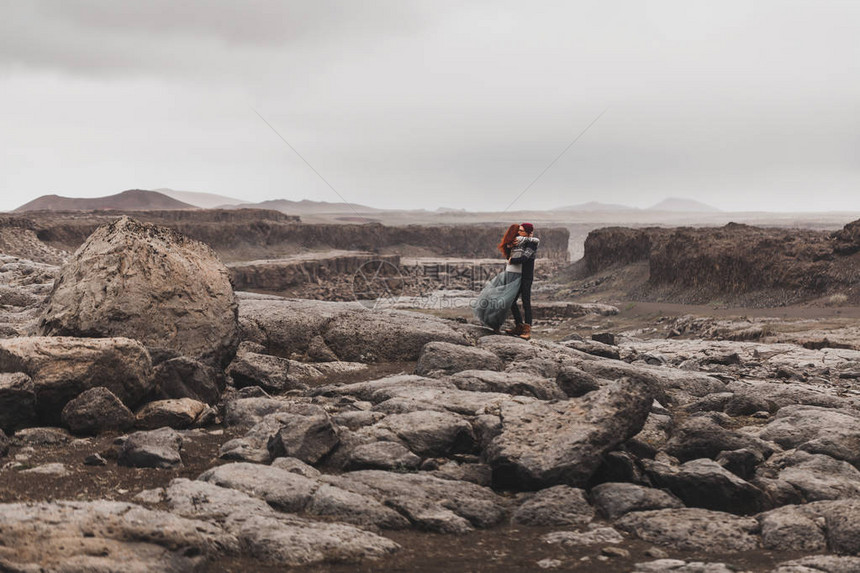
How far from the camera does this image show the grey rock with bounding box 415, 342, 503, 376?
11.5 m

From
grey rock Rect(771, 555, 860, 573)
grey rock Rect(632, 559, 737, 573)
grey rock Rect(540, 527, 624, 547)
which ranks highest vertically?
grey rock Rect(632, 559, 737, 573)

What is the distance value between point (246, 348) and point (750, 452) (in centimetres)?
818

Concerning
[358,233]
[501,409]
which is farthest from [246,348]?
[358,233]

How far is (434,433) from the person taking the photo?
26.4 feet

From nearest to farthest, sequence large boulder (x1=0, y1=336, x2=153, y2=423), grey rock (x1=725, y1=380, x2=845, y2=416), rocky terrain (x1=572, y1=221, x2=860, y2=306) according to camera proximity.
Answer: large boulder (x1=0, y1=336, x2=153, y2=423) < grey rock (x1=725, y1=380, x2=845, y2=416) < rocky terrain (x1=572, y1=221, x2=860, y2=306)

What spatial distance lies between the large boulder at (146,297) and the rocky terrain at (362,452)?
3 cm

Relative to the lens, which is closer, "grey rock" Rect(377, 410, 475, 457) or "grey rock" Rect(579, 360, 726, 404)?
"grey rock" Rect(377, 410, 475, 457)

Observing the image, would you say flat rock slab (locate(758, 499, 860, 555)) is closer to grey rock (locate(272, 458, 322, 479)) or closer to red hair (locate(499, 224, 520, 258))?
grey rock (locate(272, 458, 322, 479))

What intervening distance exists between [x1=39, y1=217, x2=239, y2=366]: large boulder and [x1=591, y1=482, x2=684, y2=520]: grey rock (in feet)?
19.6

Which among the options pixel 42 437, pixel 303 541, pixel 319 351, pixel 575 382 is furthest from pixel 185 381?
pixel 575 382

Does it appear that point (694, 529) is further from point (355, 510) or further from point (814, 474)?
point (355, 510)

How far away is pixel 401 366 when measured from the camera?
42.2ft

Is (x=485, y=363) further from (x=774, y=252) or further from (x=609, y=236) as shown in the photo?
(x=609, y=236)

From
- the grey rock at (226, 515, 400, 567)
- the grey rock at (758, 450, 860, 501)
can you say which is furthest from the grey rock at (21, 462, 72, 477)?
the grey rock at (758, 450, 860, 501)
